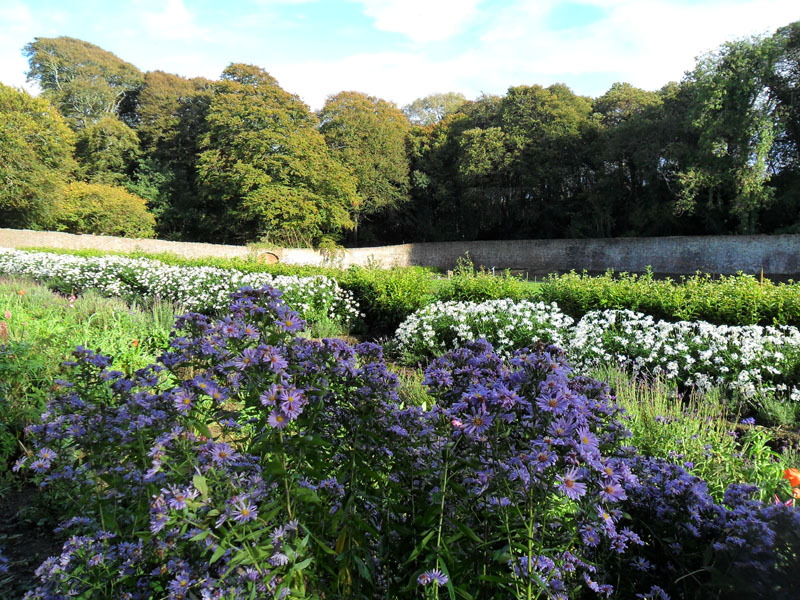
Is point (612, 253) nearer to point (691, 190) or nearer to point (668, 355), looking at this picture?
point (691, 190)

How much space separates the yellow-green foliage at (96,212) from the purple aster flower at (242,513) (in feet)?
93.0

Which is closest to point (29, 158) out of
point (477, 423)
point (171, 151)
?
point (171, 151)

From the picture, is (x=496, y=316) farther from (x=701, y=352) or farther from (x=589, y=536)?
(x=589, y=536)

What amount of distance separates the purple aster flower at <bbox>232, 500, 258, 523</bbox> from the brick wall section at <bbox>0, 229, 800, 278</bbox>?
1403 centimetres

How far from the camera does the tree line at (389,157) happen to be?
2139 centimetres

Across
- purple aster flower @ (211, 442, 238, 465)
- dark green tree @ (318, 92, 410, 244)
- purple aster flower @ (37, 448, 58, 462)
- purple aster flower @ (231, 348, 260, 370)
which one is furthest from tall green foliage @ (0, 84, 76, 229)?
purple aster flower @ (211, 442, 238, 465)

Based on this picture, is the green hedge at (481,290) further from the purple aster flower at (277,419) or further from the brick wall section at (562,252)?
the brick wall section at (562,252)

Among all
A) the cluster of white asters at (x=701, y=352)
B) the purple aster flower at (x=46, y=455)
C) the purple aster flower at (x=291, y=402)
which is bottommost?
the cluster of white asters at (x=701, y=352)

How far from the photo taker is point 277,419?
124 cm

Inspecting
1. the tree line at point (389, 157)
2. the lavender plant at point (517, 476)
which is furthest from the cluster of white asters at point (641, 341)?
the tree line at point (389, 157)

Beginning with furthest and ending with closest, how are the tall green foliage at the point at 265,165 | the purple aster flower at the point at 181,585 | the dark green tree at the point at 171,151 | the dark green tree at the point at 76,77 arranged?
1. the dark green tree at the point at 76,77
2. the dark green tree at the point at 171,151
3. the tall green foliage at the point at 265,165
4. the purple aster flower at the point at 181,585

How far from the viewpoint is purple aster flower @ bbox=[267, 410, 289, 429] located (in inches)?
47.8

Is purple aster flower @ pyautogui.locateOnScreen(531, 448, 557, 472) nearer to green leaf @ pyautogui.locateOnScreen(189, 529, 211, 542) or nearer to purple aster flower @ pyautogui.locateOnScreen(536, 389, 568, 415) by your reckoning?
purple aster flower @ pyautogui.locateOnScreen(536, 389, 568, 415)

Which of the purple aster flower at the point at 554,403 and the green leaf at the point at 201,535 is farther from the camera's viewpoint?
the purple aster flower at the point at 554,403
